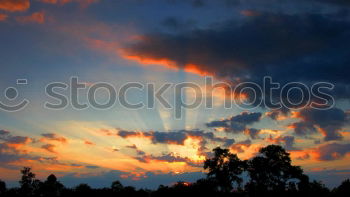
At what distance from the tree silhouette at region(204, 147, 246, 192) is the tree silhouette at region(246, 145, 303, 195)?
4.16 meters

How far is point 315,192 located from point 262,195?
44.9 feet

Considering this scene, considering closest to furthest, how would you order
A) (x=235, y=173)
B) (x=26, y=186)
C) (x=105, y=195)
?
1. (x=105, y=195)
2. (x=235, y=173)
3. (x=26, y=186)

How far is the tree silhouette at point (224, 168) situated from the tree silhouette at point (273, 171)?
164 inches

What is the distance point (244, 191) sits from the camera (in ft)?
363

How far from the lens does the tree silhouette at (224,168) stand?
113 metres

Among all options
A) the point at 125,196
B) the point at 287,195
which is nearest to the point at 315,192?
the point at 287,195

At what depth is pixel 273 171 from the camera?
10912 centimetres

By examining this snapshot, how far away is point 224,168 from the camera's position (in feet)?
375

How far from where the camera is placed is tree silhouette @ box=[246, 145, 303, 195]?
108125 millimetres

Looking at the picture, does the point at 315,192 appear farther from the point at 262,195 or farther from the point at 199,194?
the point at 199,194

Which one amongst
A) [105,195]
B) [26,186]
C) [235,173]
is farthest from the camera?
[26,186]

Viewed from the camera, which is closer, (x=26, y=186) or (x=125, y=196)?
(x=125, y=196)

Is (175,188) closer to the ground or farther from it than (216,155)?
closer to the ground

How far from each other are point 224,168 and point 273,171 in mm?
13502
